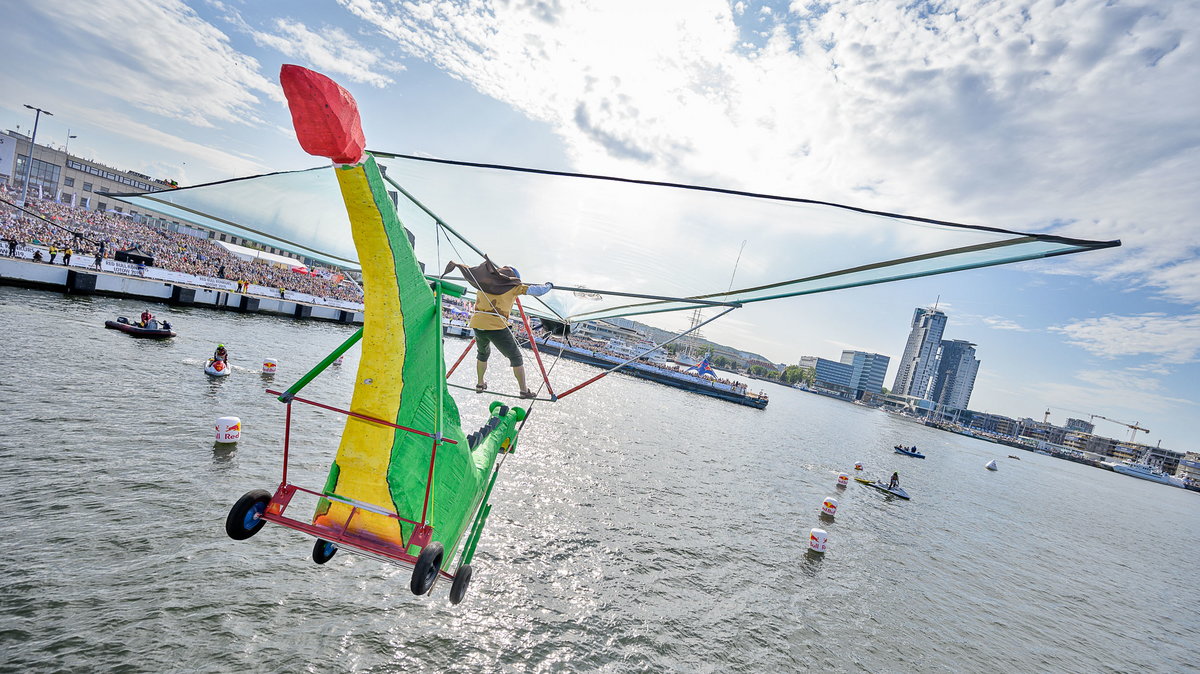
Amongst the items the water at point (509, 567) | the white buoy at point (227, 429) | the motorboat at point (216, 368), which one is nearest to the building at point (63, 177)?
the motorboat at point (216, 368)

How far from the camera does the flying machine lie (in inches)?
163

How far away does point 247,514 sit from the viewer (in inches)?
185

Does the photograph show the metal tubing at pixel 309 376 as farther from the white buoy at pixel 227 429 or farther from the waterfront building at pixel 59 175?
the waterfront building at pixel 59 175

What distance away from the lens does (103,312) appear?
29109mm

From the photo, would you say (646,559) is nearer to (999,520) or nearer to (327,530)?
(327,530)

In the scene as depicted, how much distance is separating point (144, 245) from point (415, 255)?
68711 mm

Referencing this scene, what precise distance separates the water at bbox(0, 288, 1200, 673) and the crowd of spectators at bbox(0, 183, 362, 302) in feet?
66.5

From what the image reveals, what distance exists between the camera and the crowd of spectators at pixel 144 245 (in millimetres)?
42594

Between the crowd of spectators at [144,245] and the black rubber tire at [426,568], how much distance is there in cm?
3724

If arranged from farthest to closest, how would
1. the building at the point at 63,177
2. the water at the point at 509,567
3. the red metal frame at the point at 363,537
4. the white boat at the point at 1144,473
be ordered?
the white boat at the point at 1144,473
the building at the point at 63,177
the water at the point at 509,567
the red metal frame at the point at 363,537

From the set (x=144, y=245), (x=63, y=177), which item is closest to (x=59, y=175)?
(x=63, y=177)

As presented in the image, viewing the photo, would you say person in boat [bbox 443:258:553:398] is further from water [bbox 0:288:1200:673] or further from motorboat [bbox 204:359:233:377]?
motorboat [bbox 204:359:233:377]

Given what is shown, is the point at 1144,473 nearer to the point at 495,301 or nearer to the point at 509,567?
the point at 509,567

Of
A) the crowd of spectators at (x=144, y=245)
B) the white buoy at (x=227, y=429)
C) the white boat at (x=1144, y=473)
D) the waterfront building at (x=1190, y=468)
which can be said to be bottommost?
the white buoy at (x=227, y=429)
